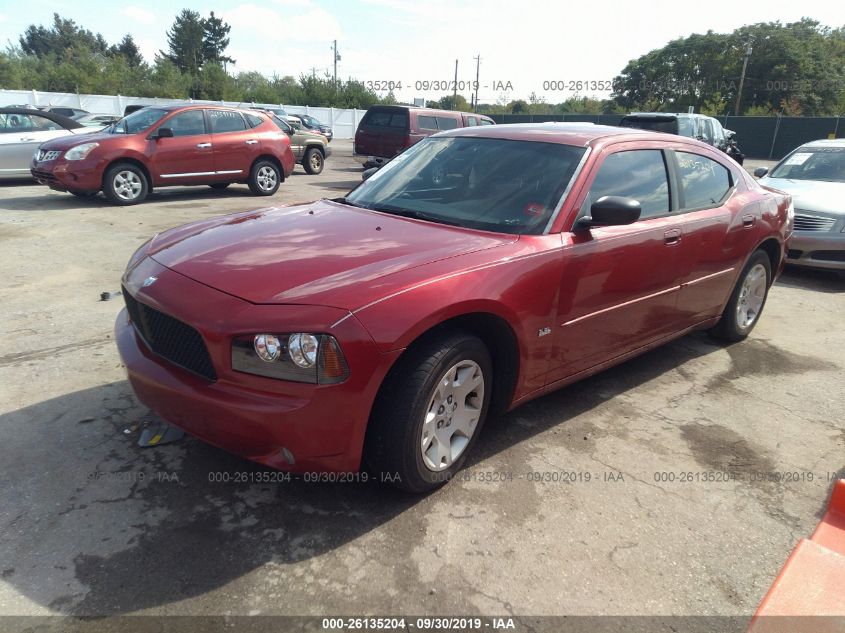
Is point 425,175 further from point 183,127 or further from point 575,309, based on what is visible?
point 183,127

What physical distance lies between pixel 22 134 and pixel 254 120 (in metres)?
4.37

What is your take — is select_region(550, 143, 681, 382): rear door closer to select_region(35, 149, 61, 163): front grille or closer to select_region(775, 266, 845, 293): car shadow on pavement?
select_region(775, 266, 845, 293): car shadow on pavement

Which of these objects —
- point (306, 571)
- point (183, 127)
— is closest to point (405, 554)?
point (306, 571)

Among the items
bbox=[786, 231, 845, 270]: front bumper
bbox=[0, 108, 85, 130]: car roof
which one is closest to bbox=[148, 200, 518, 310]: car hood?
bbox=[786, 231, 845, 270]: front bumper

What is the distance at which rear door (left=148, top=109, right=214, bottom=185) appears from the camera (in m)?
10.4

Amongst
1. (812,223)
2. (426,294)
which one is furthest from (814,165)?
(426,294)

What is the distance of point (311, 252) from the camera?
2883 mm

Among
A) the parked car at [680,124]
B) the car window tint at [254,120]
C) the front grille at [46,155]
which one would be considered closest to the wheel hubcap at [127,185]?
the front grille at [46,155]

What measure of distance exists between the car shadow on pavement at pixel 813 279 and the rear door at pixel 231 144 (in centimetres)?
899

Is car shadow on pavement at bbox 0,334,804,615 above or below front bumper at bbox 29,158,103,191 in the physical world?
below

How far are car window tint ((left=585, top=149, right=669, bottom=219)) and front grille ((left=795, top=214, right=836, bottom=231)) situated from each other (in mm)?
4392

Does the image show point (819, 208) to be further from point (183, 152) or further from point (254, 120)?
point (183, 152)

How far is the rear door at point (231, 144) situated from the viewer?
1105cm

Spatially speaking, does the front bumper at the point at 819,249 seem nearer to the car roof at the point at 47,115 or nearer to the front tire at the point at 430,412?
the front tire at the point at 430,412
